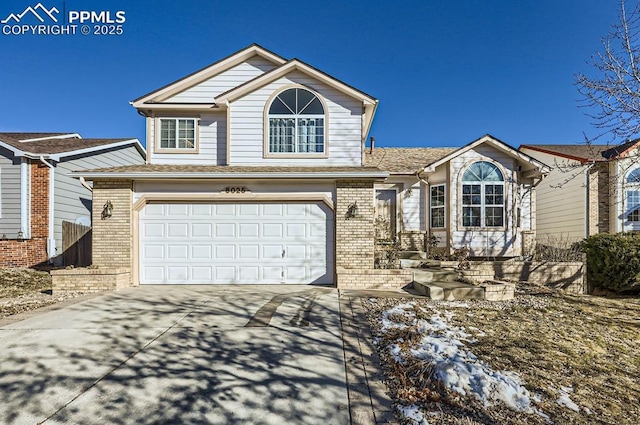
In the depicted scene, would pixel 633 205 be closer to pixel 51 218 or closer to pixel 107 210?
pixel 107 210

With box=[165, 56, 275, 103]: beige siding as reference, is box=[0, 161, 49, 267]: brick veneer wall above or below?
below

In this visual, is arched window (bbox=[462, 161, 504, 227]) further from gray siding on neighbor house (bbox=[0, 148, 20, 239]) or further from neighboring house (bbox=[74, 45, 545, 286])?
gray siding on neighbor house (bbox=[0, 148, 20, 239])

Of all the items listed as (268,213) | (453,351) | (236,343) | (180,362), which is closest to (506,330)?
(453,351)

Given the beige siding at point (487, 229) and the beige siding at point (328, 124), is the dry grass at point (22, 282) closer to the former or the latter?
the beige siding at point (328, 124)

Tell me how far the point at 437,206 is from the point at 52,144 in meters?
17.1

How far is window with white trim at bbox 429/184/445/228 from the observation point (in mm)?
13109

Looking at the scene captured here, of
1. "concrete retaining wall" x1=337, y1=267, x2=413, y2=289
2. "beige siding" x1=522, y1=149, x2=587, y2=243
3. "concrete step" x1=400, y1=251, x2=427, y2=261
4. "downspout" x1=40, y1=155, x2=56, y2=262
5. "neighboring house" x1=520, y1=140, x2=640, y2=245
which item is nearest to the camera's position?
"concrete retaining wall" x1=337, y1=267, x2=413, y2=289

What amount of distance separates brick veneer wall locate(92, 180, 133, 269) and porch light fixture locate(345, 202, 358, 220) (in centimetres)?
609

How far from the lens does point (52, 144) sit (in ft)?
49.0

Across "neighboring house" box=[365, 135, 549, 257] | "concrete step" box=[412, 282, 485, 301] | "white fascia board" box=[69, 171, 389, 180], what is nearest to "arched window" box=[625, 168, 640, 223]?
"neighboring house" box=[365, 135, 549, 257]

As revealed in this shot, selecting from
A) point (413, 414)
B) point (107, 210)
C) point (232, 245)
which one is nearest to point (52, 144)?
point (107, 210)

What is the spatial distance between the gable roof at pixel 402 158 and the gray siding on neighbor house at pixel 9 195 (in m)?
13.8

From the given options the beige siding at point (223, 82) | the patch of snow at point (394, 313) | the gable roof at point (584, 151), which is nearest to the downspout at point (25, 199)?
the beige siding at point (223, 82)

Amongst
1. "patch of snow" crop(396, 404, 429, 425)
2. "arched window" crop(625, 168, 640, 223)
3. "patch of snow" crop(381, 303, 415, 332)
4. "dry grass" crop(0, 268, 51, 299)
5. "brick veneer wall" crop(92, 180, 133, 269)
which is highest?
"arched window" crop(625, 168, 640, 223)
